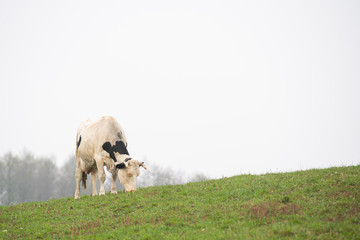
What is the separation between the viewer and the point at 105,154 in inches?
821

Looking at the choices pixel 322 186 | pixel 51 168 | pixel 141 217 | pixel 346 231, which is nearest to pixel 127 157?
pixel 141 217

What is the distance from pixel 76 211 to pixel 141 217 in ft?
13.6

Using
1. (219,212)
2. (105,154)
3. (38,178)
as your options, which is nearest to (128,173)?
(105,154)

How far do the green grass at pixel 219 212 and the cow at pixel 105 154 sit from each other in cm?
182

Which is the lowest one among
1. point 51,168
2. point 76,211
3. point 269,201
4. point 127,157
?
point 269,201

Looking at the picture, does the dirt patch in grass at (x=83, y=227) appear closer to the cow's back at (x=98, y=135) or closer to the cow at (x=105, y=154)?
the cow at (x=105, y=154)

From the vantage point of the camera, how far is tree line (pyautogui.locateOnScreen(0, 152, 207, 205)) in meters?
73.9

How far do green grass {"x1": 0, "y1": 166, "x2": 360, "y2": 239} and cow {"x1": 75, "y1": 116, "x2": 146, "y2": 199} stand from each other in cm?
182

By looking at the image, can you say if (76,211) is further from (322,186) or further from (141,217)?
(322,186)

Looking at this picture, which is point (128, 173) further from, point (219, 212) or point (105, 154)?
point (219, 212)

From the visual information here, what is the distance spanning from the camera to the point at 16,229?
47.1ft

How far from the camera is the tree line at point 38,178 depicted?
73938 millimetres

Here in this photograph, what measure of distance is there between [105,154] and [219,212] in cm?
1029

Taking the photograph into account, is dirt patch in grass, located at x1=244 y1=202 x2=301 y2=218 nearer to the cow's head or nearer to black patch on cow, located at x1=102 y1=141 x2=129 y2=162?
the cow's head
